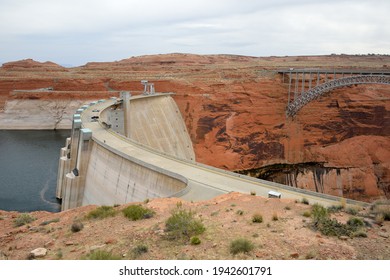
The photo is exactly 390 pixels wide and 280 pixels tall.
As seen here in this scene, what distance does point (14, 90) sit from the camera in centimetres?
5897

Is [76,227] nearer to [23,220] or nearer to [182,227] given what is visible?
[23,220]

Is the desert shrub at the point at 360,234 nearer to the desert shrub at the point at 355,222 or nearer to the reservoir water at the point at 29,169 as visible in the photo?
the desert shrub at the point at 355,222

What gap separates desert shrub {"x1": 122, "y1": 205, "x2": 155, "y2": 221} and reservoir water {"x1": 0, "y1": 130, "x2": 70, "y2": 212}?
56.0 feet

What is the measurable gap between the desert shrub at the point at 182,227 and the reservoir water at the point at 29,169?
64.0ft

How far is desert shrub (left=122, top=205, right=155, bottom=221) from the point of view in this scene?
39.1 feet

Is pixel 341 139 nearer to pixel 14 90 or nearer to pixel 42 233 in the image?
pixel 42 233

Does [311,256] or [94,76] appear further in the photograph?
[94,76]

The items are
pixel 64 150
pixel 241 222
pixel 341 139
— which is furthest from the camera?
pixel 341 139

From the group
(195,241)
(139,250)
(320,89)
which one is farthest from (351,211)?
(320,89)

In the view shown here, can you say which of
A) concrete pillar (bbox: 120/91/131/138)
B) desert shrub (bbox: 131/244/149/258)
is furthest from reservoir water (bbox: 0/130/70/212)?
desert shrub (bbox: 131/244/149/258)

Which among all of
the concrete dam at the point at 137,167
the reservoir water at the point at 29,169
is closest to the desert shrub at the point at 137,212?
the concrete dam at the point at 137,167

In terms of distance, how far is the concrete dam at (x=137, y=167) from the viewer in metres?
17.8

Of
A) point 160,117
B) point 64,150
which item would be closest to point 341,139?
point 160,117

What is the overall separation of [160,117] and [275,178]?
14.6 metres
